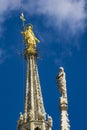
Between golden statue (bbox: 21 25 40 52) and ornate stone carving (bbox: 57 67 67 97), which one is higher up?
golden statue (bbox: 21 25 40 52)

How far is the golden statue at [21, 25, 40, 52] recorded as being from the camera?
89062 millimetres

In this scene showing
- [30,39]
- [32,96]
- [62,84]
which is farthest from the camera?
[30,39]

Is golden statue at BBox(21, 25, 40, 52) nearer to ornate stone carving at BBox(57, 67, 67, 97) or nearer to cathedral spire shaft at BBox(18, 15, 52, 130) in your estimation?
cathedral spire shaft at BBox(18, 15, 52, 130)

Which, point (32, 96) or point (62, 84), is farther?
point (32, 96)

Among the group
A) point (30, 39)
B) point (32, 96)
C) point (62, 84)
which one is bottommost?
point (62, 84)

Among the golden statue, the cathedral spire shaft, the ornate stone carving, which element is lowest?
the ornate stone carving

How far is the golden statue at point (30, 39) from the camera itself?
89062 mm

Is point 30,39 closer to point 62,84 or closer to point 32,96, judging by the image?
point 32,96

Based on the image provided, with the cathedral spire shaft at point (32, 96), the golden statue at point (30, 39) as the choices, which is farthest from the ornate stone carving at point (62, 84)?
the golden statue at point (30, 39)

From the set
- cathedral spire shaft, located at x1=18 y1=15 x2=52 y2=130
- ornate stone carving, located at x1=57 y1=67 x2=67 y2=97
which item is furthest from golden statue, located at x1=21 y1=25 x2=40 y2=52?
ornate stone carving, located at x1=57 y1=67 x2=67 y2=97

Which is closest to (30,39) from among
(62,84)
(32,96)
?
(32,96)

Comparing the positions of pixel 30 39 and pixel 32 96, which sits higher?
pixel 30 39

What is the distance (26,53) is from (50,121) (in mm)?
13307

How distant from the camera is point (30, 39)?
88812mm
